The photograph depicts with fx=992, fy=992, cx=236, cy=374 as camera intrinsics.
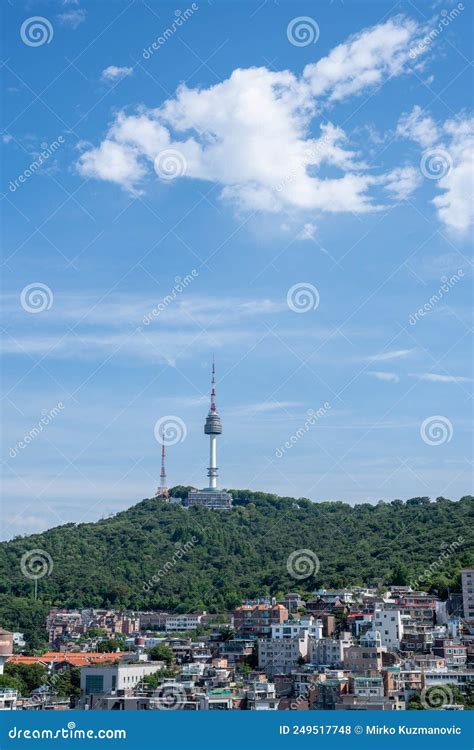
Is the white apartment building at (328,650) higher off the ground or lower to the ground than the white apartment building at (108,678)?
higher

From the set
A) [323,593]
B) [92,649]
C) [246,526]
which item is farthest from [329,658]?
[246,526]

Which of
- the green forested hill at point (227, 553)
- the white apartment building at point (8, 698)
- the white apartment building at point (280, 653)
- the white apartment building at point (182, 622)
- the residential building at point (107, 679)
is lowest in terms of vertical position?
the white apartment building at point (8, 698)

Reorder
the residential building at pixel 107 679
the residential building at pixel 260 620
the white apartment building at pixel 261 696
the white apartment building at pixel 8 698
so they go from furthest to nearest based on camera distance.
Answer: the residential building at pixel 260 620 → the residential building at pixel 107 679 → the white apartment building at pixel 8 698 → the white apartment building at pixel 261 696

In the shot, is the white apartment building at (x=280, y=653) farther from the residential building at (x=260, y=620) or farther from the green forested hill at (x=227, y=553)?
the green forested hill at (x=227, y=553)

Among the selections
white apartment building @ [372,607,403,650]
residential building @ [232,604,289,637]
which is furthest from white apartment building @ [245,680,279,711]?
residential building @ [232,604,289,637]

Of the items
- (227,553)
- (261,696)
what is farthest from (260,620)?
(227,553)

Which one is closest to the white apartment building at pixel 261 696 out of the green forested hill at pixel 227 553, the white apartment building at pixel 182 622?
the green forested hill at pixel 227 553

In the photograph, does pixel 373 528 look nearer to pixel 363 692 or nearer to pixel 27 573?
pixel 27 573
